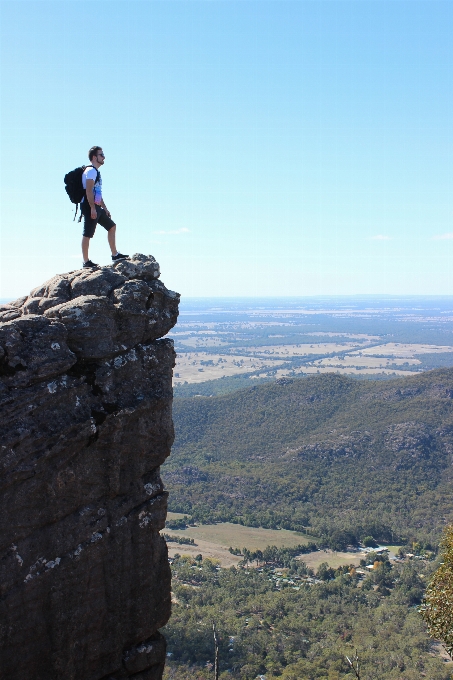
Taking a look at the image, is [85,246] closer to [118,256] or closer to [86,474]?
[118,256]

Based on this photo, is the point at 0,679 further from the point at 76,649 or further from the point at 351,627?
the point at 351,627

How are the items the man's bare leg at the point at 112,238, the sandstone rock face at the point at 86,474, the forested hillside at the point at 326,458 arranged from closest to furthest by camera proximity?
the sandstone rock face at the point at 86,474, the man's bare leg at the point at 112,238, the forested hillside at the point at 326,458

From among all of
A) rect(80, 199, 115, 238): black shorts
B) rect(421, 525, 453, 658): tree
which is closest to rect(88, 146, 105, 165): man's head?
rect(80, 199, 115, 238): black shorts

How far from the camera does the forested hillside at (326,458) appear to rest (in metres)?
74.2

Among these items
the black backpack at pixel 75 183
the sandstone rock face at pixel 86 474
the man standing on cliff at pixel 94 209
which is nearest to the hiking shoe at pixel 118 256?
the man standing on cliff at pixel 94 209

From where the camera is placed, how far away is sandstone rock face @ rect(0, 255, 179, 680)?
28.8 feet

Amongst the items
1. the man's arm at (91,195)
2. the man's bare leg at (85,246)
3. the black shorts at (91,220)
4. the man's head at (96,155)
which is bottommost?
the man's bare leg at (85,246)

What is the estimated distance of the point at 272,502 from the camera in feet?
261

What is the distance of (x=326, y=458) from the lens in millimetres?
86188

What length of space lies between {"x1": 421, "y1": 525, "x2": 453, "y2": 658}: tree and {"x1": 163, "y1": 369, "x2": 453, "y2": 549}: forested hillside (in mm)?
54812

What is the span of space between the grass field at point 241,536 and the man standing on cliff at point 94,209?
5901cm

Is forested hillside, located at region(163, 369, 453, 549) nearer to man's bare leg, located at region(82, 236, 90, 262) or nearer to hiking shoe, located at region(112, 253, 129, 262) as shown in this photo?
hiking shoe, located at region(112, 253, 129, 262)

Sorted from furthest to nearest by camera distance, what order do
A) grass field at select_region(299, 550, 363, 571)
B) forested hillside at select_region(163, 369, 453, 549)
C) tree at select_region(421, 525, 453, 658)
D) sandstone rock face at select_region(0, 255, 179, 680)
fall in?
forested hillside at select_region(163, 369, 453, 549), grass field at select_region(299, 550, 363, 571), tree at select_region(421, 525, 453, 658), sandstone rock face at select_region(0, 255, 179, 680)

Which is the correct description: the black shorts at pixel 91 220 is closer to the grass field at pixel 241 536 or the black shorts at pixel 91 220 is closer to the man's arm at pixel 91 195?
the man's arm at pixel 91 195
